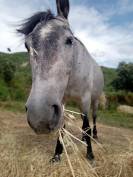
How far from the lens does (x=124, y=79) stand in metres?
21.3

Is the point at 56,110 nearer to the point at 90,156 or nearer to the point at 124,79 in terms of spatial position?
the point at 90,156

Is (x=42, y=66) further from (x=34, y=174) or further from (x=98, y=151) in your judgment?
(x=98, y=151)

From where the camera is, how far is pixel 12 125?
28.2ft

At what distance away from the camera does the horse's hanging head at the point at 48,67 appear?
10.1 feet

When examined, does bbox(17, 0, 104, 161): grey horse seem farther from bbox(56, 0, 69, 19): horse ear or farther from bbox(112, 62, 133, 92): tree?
bbox(112, 62, 133, 92): tree

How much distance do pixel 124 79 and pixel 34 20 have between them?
1739 centimetres

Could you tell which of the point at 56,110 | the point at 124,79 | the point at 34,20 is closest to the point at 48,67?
the point at 56,110

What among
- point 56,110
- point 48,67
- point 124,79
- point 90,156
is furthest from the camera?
point 124,79

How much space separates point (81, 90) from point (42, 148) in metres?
1.22

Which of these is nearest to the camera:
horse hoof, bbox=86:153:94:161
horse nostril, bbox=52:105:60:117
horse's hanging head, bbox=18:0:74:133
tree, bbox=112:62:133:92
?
horse's hanging head, bbox=18:0:74:133

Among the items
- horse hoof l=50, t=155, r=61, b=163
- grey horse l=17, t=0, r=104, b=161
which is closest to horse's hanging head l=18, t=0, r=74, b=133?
grey horse l=17, t=0, r=104, b=161

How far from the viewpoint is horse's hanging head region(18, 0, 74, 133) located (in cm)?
308

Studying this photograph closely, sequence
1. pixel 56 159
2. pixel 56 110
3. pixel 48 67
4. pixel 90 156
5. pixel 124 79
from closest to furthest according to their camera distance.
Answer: pixel 56 110 → pixel 48 67 → pixel 56 159 → pixel 90 156 → pixel 124 79

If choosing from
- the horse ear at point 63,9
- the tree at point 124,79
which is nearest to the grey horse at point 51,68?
the horse ear at point 63,9
